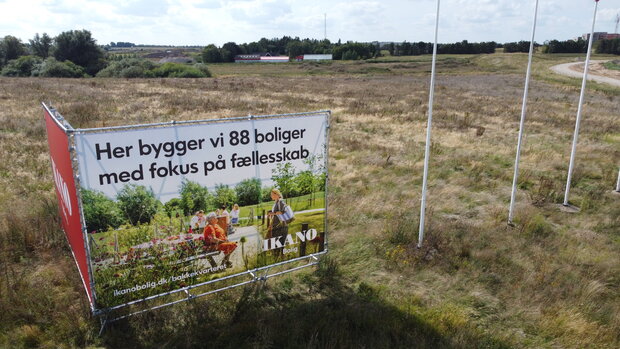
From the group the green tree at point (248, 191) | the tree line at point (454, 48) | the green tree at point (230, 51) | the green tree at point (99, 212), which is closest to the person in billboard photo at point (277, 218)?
the green tree at point (248, 191)

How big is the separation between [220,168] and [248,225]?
0.87m

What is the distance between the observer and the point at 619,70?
2505 inches

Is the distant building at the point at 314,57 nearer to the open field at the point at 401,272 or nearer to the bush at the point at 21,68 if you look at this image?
the bush at the point at 21,68

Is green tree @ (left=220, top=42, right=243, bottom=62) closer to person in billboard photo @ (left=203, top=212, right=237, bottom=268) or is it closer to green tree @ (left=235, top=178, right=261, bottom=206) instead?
green tree @ (left=235, top=178, right=261, bottom=206)

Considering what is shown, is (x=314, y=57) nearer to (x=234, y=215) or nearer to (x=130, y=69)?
(x=130, y=69)

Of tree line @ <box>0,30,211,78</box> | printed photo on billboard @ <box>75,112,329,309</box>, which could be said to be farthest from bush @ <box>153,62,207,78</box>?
printed photo on billboard @ <box>75,112,329,309</box>

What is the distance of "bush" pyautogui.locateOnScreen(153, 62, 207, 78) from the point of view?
6344 cm

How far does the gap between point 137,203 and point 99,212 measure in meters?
0.40

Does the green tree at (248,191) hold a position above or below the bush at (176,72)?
below

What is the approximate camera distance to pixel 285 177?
5883mm

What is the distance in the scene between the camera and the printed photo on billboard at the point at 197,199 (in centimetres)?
470

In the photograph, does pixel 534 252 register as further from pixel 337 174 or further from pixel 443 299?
pixel 337 174

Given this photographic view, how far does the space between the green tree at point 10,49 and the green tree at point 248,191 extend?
300 ft

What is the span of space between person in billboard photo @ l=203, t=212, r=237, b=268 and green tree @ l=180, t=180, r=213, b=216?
16 cm
